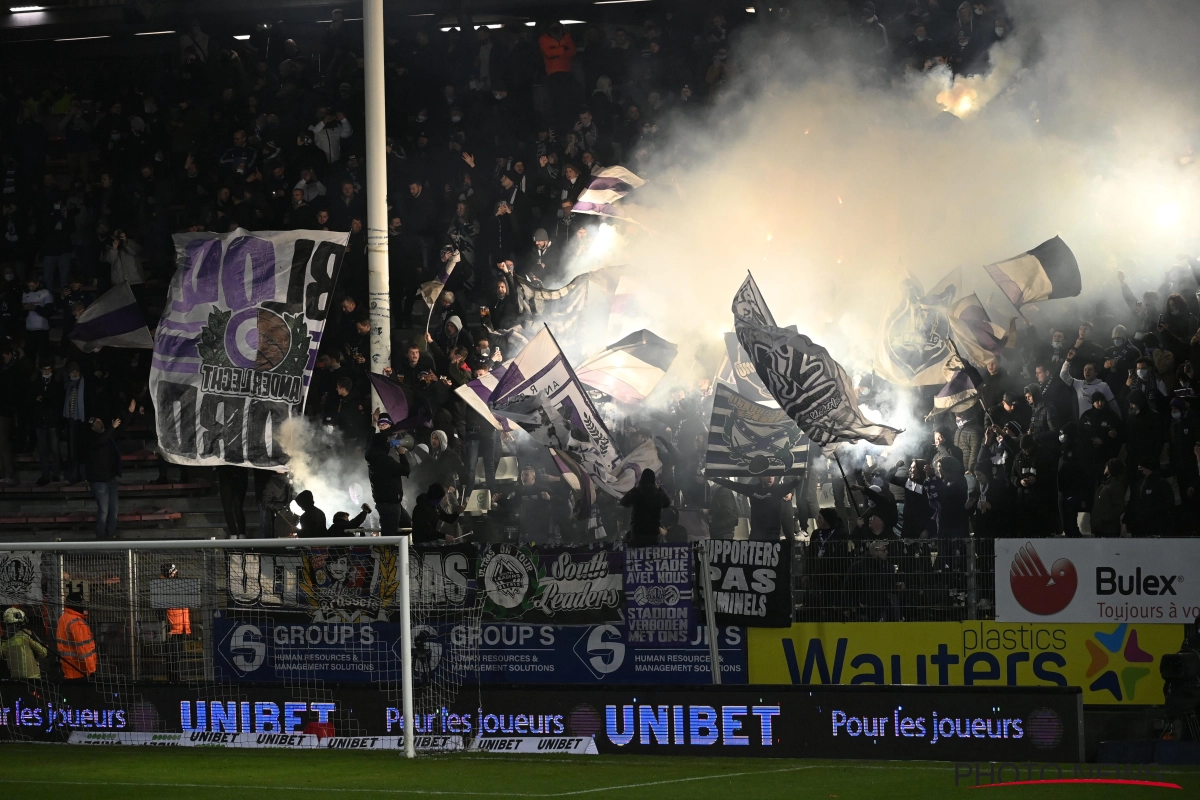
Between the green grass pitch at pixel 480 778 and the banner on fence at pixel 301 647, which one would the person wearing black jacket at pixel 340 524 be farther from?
the green grass pitch at pixel 480 778

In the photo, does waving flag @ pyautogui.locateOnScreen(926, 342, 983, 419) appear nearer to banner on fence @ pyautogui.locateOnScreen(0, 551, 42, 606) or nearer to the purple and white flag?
banner on fence @ pyautogui.locateOnScreen(0, 551, 42, 606)

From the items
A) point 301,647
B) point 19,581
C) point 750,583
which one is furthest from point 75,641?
point 750,583

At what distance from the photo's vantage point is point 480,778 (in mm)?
8352

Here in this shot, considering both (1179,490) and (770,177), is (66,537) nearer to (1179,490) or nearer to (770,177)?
(770,177)

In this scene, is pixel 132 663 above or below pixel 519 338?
below

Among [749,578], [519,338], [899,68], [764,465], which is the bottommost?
[749,578]

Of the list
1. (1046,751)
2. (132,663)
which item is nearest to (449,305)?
(132,663)

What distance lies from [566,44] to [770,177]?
117 inches

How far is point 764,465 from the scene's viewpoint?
38.5ft

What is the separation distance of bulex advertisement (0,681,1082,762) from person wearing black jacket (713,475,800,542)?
3.27 m

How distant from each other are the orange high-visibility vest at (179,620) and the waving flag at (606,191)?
6.71 meters

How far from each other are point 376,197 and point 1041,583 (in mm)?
8218

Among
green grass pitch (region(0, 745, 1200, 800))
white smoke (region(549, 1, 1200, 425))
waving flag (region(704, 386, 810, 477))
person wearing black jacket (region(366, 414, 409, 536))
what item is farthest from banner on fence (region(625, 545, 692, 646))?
white smoke (region(549, 1, 1200, 425))

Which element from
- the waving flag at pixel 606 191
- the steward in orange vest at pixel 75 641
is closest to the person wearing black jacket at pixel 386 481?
the steward in orange vest at pixel 75 641
